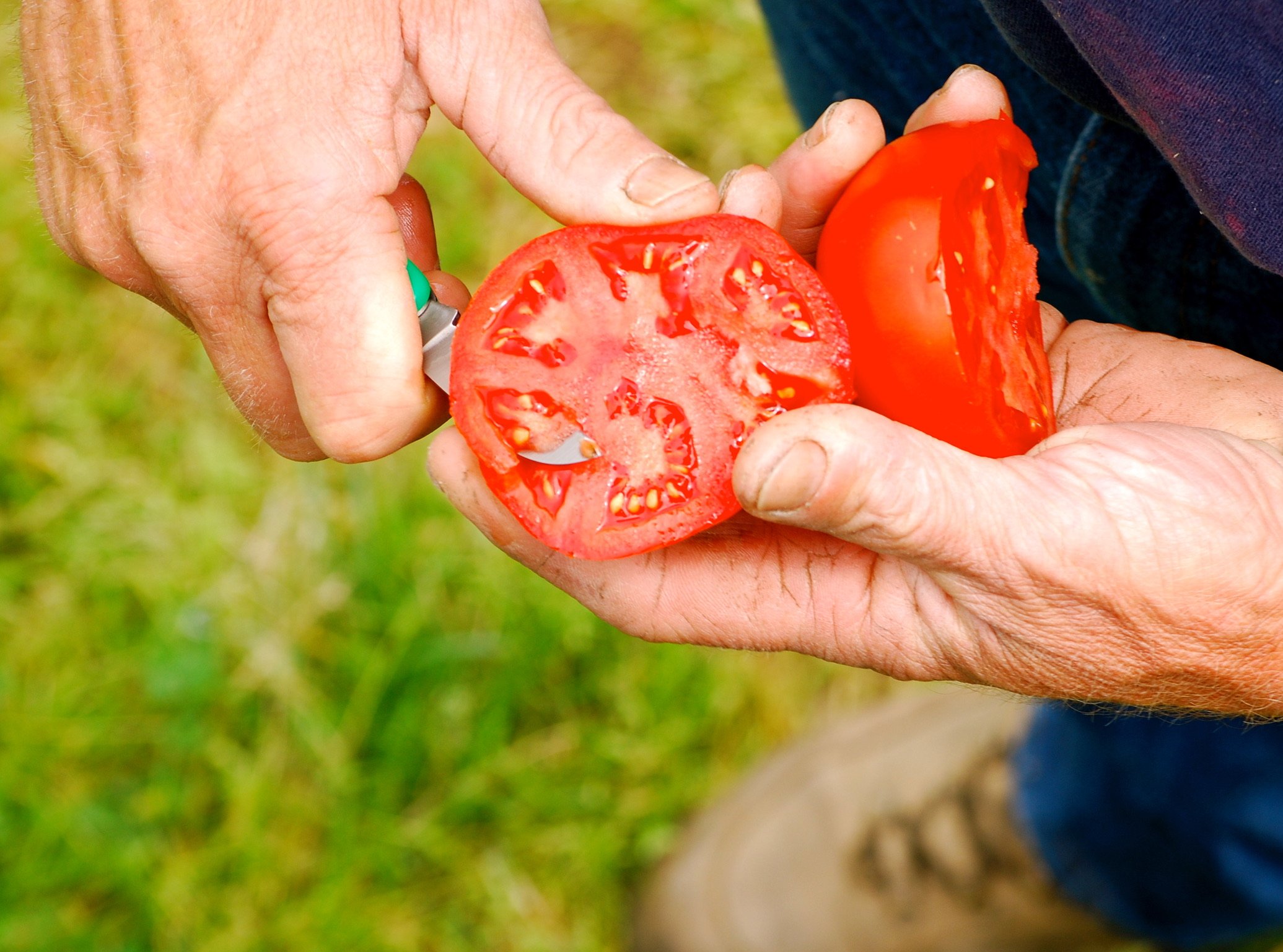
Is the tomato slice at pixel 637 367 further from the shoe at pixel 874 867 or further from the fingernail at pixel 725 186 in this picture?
the shoe at pixel 874 867

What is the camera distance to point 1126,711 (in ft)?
5.49

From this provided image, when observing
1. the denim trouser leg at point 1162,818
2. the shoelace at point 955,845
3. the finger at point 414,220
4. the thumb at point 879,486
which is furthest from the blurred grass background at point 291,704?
the thumb at point 879,486

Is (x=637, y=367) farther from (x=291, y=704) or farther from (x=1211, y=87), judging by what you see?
(x=291, y=704)

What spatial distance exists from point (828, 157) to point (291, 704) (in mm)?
1893

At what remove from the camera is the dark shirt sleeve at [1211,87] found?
43.6 inches

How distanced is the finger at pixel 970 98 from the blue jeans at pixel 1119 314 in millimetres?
111

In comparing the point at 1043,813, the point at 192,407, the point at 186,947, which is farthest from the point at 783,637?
the point at 192,407

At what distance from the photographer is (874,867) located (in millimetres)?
2717

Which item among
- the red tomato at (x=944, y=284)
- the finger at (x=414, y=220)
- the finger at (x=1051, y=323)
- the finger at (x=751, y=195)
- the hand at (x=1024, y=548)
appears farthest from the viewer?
the finger at (x=1051, y=323)

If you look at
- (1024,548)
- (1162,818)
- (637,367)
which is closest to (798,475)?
(1024,548)

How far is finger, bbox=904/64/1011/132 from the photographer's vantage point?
1527 millimetres

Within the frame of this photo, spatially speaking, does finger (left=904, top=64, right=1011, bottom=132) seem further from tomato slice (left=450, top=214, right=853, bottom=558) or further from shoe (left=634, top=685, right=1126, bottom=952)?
shoe (left=634, top=685, right=1126, bottom=952)

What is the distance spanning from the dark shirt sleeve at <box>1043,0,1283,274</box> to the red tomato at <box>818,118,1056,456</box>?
0.92 feet

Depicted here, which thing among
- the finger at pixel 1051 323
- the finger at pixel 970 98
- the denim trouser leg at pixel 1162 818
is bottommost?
the denim trouser leg at pixel 1162 818
